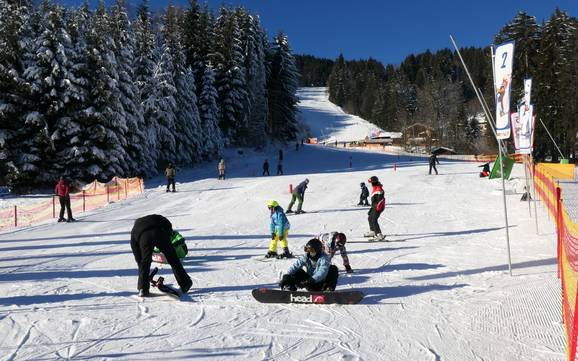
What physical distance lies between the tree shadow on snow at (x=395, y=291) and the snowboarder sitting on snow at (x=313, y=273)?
0.62m

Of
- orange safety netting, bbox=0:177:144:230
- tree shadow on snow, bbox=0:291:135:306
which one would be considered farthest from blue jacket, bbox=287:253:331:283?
orange safety netting, bbox=0:177:144:230

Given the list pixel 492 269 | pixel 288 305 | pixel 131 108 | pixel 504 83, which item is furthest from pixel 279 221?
pixel 131 108

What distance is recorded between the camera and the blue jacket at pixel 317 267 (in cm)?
729

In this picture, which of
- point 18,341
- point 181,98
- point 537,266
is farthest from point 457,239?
point 181,98

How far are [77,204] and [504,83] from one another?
20447mm

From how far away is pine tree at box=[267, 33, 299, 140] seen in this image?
6193 cm

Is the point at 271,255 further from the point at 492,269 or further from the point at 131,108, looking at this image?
the point at 131,108

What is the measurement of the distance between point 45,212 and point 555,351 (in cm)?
2065

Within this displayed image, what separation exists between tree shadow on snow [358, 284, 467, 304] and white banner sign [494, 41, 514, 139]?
280 cm

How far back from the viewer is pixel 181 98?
40.8 meters

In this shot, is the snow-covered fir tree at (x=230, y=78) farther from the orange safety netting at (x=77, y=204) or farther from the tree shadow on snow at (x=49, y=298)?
the tree shadow on snow at (x=49, y=298)

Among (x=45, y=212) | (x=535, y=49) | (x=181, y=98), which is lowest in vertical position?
(x=45, y=212)

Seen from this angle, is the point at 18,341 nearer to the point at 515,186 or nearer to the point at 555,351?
the point at 555,351

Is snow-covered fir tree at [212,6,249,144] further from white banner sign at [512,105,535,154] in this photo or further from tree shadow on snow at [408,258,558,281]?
tree shadow on snow at [408,258,558,281]
